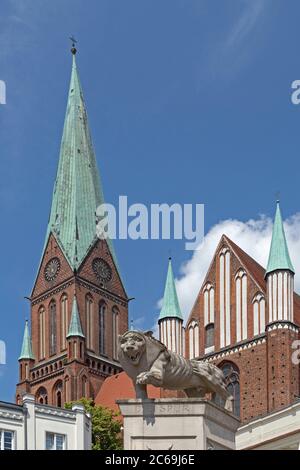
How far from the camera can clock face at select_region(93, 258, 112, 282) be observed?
293 feet

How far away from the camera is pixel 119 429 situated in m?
54.4

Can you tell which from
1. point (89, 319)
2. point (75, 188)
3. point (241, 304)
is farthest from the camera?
point (75, 188)

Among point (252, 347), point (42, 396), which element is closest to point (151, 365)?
point (252, 347)

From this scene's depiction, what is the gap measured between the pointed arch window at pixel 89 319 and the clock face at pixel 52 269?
11.8 ft

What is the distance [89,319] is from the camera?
86688mm

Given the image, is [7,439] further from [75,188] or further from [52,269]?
[75,188]

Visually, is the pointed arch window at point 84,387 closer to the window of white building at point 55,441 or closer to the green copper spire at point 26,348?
the green copper spire at point 26,348

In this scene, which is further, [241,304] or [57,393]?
[57,393]

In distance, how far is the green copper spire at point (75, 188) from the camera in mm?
88812

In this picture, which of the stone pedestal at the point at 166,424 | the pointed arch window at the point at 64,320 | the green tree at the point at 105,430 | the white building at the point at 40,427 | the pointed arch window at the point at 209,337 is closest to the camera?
the stone pedestal at the point at 166,424

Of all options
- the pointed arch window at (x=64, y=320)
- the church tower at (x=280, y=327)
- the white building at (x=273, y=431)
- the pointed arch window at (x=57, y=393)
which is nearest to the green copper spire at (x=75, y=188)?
the pointed arch window at (x=64, y=320)

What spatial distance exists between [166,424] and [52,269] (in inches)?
2958

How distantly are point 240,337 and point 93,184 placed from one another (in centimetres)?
3452
